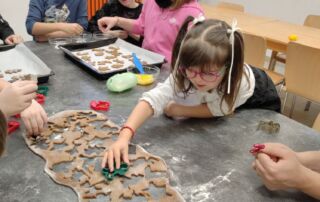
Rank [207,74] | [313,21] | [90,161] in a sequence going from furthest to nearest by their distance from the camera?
[313,21], [207,74], [90,161]

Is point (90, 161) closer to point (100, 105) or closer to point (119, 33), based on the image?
point (100, 105)

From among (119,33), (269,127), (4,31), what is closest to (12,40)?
(4,31)

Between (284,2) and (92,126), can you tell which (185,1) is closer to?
(92,126)

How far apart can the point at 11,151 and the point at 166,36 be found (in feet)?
3.44

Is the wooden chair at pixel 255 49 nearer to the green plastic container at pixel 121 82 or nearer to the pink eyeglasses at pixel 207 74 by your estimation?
the green plastic container at pixel 121 82

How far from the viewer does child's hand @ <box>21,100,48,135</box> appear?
0.90m

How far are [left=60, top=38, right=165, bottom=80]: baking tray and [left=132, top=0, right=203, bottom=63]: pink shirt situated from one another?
146 mm

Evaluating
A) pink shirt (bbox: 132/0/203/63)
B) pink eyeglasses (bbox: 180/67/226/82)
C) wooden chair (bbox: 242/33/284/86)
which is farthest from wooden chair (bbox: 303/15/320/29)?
pink eyeglasses (bbox: 180/67/226/82)

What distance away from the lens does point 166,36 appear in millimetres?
1680

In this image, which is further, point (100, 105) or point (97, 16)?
point (97, 16)

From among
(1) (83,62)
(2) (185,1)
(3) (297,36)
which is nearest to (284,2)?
(3) (297,36)

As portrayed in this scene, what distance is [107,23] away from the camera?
1727mm

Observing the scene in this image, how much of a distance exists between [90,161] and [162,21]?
1.05 meters

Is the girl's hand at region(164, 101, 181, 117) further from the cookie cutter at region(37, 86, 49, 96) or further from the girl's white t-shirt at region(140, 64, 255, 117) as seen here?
the cookie cutter at region(37, 86, 49, 96)
